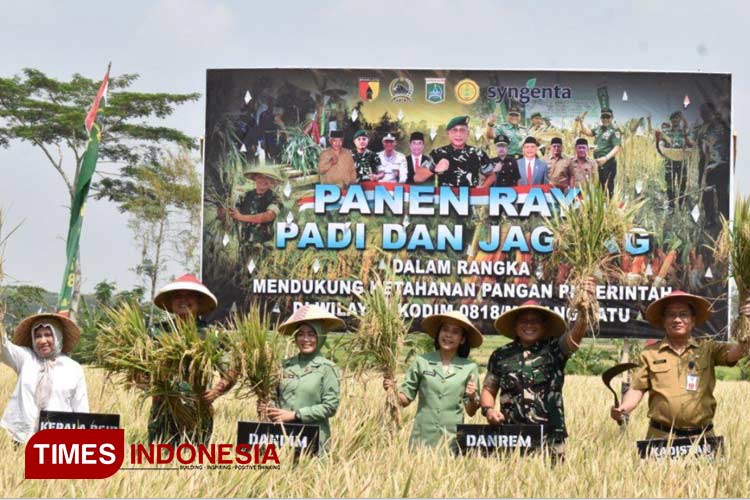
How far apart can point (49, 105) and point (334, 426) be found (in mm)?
22084

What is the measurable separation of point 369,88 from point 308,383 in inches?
332

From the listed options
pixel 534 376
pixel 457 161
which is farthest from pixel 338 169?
pixel 534 376

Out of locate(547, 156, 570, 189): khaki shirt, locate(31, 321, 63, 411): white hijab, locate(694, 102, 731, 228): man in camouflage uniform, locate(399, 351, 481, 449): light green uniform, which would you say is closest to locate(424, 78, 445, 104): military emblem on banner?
locate(547, 156, 570, 189): khaki shirt

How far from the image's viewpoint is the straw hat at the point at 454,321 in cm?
581

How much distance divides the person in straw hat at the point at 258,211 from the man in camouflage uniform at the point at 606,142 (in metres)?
4.19

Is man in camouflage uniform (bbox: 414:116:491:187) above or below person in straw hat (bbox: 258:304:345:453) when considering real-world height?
above

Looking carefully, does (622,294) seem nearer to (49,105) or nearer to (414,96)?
(414,96)

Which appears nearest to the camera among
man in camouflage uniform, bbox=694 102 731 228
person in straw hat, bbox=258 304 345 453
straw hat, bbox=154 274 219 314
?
person in straw hat, bbox=258 304 345 453

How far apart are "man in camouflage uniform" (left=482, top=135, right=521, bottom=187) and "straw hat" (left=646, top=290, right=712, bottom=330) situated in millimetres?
7573

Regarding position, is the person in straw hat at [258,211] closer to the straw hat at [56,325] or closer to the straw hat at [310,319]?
the straw hat at [56,325]

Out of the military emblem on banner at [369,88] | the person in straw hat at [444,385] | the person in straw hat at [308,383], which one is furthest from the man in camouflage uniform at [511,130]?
the person in straw hat at [308,383]

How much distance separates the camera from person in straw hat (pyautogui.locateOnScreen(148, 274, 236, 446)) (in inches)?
221

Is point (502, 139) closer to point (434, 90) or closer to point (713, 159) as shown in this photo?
point (434, 90)

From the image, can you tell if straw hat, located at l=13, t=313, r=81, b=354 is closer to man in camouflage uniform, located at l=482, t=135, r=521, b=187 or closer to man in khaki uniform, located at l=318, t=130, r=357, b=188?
man in khaki uniform, located at l=318, t=130, r=357, b=188
